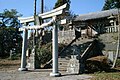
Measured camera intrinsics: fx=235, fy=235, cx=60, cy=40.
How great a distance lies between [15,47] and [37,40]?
13189 mm

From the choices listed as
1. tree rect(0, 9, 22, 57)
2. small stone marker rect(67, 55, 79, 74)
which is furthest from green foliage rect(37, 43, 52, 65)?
tree rect(0, 9, 22, 57)

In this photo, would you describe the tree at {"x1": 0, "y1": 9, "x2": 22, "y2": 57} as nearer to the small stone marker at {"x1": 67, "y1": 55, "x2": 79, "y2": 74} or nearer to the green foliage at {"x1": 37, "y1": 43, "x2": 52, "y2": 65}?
the green foliage at {"x1": 37, "y1": 43, "x2": 52, "y2": 65}

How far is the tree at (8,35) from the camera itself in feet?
140

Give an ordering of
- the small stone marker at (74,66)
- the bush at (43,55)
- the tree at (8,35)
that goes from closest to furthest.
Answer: the small stone marker at (74,66) < the bush at (43,55) < the tree at (8,35)

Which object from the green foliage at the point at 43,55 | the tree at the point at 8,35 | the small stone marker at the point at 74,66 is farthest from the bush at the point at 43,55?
the tree at the point at 8,35

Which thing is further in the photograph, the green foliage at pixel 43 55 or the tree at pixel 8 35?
the tree at pixel 8 35

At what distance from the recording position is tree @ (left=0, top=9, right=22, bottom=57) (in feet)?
140

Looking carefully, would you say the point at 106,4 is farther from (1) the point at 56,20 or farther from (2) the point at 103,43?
(1) the point at 56,20

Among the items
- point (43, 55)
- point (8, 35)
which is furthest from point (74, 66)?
point (8, 35)

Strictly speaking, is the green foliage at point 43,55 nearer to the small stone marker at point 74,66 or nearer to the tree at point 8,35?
the small stone marker at point 74,66

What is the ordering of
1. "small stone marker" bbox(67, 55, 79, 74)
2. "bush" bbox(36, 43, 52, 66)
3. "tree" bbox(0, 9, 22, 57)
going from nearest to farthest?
1. "small stone marker" bbox(67, 55, 79, 74)
2. "bush" bbox(36, 43, 52, 66)
3. "tree" bbox(0, 9, 22, 57)

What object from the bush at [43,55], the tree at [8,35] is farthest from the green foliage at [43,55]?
the tree at [8,35]

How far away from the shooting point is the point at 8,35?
43438 millimetres

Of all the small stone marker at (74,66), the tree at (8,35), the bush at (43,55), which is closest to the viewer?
the small stone marker at (74,66)
